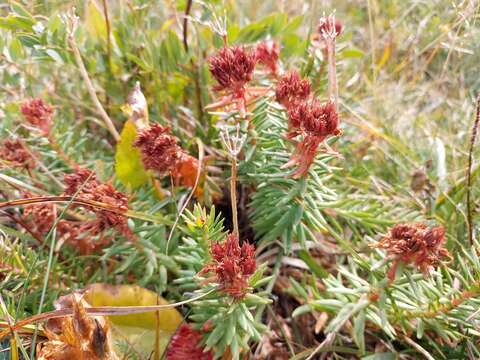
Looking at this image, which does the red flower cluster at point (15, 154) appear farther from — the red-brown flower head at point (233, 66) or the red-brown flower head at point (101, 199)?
the red-brown flower head at point (233, 66)

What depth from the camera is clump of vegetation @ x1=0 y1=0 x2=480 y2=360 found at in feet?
3.39

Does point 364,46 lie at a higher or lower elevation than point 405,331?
higher

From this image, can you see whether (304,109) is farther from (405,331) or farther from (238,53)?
(405,331)

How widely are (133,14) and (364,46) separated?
120 centimetres

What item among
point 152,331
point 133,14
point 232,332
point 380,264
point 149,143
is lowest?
point 152,331

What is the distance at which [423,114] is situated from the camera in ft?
6.20

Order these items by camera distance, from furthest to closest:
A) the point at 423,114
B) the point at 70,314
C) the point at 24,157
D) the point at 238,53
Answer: the point at 423,114
the point at 24,157
the point at 238,53
the point at 70,314

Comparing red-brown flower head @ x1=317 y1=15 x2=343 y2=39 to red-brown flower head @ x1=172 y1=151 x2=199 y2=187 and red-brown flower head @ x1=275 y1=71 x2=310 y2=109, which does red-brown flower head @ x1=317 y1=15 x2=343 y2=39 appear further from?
red-brown flower head @ x1=172 y1=151 x2=199 y2=187

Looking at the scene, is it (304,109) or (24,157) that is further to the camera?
(24,157)

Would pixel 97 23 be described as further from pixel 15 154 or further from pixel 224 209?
pixel 224 209

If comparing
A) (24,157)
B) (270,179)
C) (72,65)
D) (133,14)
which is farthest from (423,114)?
(24,157)

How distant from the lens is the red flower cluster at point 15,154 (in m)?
1.35

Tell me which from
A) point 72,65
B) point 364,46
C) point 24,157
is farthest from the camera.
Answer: point 364,46

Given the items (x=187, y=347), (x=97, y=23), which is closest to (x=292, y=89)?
(x=187, y=347)
